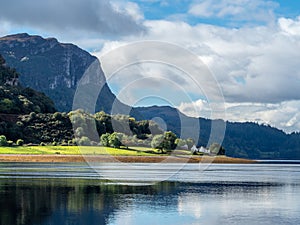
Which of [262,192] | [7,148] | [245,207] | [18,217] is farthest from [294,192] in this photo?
[7,148]

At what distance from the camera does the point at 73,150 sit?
606 ft

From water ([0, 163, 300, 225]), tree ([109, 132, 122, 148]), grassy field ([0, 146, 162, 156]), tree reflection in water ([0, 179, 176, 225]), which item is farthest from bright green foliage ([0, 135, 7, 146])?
water ([0, 163, 300, 225])

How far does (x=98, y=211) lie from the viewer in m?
49.6

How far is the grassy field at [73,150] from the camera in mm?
177250

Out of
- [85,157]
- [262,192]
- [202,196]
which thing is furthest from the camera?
[85,157]

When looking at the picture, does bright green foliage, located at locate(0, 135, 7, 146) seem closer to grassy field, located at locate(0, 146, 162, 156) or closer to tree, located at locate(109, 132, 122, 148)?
grassy field, located at locate(0, 146, 162, 156)

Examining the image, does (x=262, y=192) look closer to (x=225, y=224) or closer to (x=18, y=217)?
(x=225, y=224)

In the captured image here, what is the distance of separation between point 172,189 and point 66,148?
118 m

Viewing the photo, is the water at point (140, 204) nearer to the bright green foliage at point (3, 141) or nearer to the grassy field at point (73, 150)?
the grassy field at point (73, 150)

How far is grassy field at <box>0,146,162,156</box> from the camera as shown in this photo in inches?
6978

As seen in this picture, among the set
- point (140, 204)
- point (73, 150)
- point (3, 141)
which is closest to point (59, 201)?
point (140, 204)

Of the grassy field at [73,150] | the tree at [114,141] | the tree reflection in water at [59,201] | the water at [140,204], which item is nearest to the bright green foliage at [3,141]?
the grassy field at [73,150]

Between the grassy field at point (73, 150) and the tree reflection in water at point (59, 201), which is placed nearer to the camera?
the tree reflection in water at point (59, 201)

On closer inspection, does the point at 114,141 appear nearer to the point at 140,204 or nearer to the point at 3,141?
the point at 3,141
